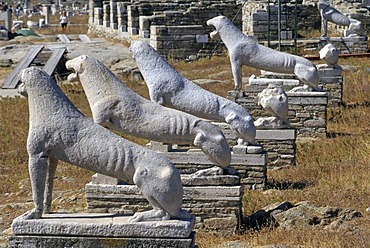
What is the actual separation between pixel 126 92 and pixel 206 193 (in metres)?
1.37

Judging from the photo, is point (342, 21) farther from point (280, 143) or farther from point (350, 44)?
point (280, 143)

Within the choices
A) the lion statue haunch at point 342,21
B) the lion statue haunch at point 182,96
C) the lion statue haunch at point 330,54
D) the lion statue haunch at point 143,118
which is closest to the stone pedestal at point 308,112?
the lion statue haunch at point 330,54

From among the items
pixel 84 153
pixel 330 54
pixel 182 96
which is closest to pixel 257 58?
pixel 330 54

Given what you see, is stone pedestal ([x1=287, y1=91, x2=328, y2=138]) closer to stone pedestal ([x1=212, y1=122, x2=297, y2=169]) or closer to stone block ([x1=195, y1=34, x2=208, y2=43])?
stone pedestal ([x1=212, y1=122, x2=297, y2=169])

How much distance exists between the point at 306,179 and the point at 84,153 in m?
5.54

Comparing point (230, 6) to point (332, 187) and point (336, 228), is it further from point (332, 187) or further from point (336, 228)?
point (336, 228)

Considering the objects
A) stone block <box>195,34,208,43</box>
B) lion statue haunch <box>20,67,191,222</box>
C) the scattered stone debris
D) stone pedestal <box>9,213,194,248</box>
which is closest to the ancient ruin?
the scattered stone debris

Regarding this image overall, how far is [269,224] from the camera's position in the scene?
9930 mm

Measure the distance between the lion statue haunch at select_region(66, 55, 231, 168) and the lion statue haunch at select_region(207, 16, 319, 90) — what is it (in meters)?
6.17

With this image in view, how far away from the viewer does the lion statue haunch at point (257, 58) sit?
640 inches

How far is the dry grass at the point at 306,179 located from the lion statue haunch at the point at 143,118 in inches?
39.2

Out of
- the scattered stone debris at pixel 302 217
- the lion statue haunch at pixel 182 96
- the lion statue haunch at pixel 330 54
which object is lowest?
the scattered stone debris at pixel 302 217

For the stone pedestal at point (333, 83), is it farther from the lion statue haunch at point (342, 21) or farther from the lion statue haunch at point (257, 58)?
the lion statue haunch at point (342, 21)

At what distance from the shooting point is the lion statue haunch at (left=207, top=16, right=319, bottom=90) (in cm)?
1625
